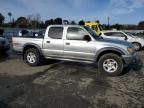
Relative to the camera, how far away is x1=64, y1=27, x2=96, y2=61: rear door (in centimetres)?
768

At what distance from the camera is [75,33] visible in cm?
807

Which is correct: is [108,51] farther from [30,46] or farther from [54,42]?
[30,46]

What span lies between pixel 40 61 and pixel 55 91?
3.58m

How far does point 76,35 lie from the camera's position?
802 centimetres

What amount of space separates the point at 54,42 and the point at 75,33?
0.96 m

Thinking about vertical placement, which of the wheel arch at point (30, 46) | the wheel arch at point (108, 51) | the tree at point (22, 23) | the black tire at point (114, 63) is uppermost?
the tree at point (22, 23)

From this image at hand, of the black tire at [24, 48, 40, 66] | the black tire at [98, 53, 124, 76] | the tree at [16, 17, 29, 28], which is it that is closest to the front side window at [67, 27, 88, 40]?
the black tire at [98, 53, 124, 76]

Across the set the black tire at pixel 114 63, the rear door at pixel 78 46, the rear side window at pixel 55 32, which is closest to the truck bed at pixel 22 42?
the rear side window at pixel 55 32

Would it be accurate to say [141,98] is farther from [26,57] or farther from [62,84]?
[26,57]

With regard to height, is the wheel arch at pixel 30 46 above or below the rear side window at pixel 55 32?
below

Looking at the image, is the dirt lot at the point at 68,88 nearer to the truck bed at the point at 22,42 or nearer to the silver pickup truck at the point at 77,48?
the silver pickup truck at the point at 77,48

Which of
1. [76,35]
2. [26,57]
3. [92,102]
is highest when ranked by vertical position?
[76,35]

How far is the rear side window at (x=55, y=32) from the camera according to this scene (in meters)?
8.37

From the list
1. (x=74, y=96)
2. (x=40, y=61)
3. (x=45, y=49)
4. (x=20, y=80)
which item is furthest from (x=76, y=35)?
(x=74, y=96)
